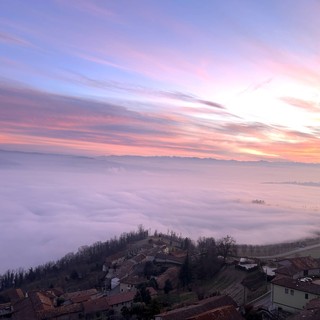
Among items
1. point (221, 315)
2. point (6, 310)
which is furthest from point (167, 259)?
point (221, 315)

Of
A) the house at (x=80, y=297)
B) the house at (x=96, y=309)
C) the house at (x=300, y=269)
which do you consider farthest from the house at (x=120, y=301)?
the house at (x=300, y=269)

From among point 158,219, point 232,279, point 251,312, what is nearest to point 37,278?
point 232,279

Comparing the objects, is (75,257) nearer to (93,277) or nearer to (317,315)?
(93,277)

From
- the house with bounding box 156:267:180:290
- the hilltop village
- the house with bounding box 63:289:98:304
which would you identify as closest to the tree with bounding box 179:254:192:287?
the hilltop village

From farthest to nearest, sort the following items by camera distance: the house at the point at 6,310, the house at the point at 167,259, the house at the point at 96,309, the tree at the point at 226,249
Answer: the house at the point at 167,259 < the tree at the point at 226,249 < the house at the point at 6,310 < the house at the point at 96,309

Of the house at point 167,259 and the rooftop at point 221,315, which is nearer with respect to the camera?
the rooftop at point 221,315

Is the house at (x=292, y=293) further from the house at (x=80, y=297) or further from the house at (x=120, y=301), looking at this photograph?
the house at (x=80, y=297)

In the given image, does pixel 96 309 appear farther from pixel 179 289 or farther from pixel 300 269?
pixel 300 269
